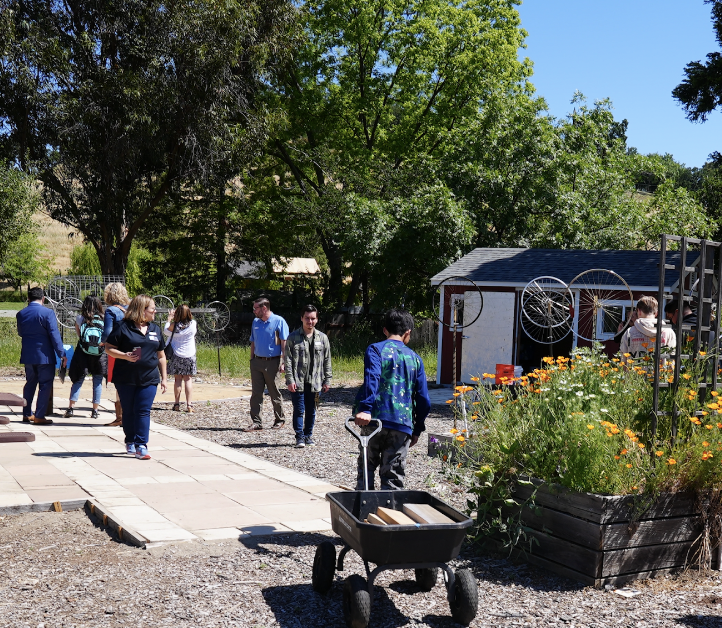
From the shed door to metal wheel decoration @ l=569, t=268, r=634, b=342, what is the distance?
5.01ft

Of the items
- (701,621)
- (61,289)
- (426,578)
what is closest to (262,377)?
(426,578)

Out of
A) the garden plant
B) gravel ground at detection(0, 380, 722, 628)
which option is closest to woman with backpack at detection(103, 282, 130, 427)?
gravel ground at detection(0, 380, 722, 628)

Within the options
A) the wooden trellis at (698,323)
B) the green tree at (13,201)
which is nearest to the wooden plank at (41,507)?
the wooden trellis at (698,323)

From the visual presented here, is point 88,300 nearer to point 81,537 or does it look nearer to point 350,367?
point 81,537

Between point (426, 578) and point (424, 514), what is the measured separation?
23.4 inches

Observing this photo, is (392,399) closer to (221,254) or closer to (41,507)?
(41,507)

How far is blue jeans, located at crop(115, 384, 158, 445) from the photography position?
27.4 ft

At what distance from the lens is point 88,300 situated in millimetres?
11156

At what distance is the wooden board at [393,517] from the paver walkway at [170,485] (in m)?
1.72

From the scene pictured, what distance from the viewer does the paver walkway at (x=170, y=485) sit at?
597cm

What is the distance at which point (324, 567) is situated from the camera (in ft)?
14.7

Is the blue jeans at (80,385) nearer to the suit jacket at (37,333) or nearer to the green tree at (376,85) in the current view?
the suit jacket at (37,333)

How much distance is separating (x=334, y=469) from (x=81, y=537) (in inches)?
130

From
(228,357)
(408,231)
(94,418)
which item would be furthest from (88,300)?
(408,231)
